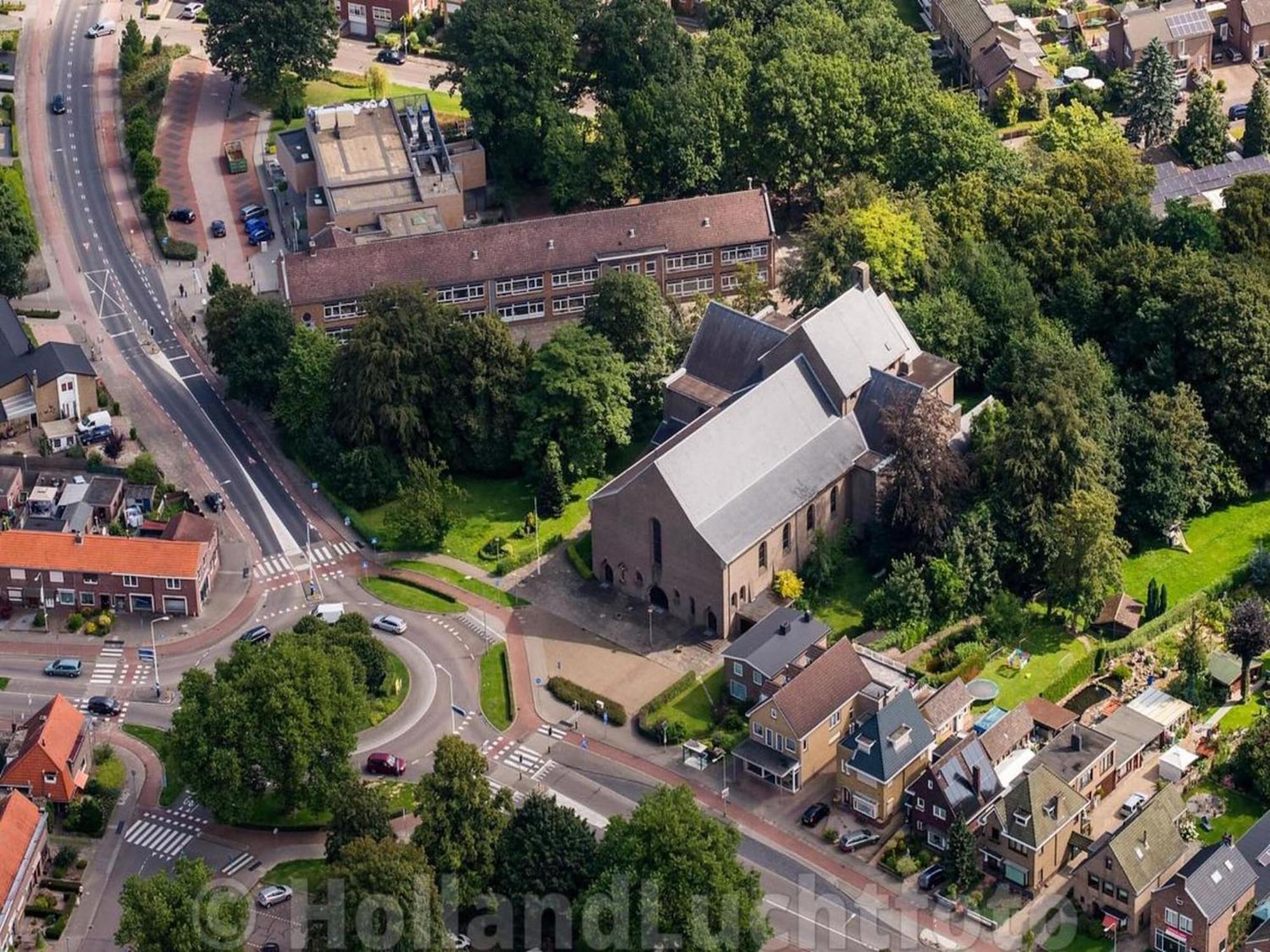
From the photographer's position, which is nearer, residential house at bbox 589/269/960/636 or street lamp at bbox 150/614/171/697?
street lamp at bbox 150/614/171/697

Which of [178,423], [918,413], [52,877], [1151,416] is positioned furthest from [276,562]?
[1151,416]

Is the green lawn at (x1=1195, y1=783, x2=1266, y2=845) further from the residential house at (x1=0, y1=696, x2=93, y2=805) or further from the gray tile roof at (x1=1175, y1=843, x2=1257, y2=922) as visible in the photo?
the residential house at (x1=0, y1=696, x2=93, y2=805)

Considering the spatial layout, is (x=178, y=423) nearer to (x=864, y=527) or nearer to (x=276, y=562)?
(x=276, y=562)

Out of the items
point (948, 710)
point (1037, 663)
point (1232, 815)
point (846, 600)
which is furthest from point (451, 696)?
point (1232, 815)

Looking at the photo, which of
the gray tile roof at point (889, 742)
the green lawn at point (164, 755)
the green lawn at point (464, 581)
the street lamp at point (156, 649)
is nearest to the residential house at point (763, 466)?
the green lawn at point (464, 581)

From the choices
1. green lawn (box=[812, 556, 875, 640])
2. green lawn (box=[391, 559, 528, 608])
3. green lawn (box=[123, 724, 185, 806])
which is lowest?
green lawn (box=[123, 724, 185, 806])

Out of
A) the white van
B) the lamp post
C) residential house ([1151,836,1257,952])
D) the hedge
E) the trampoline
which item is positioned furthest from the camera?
the white van

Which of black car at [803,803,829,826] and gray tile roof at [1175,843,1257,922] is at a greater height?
gray tile roof at [1175,843,1257,922]

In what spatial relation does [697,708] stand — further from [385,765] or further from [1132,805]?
[1132,805]

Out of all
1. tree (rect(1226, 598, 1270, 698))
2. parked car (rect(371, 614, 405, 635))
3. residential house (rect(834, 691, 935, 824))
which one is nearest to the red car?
parked car (rect(371, 614, 405, 635))
